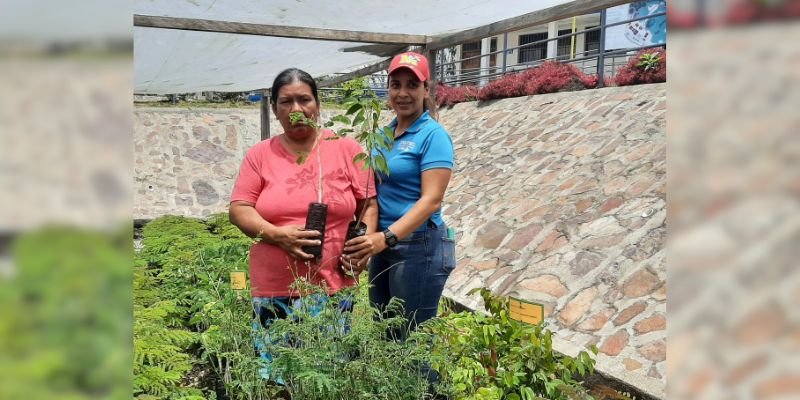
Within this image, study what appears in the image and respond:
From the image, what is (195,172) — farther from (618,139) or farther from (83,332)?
(83,332)

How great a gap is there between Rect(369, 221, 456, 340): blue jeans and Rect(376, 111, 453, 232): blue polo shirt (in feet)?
0.17

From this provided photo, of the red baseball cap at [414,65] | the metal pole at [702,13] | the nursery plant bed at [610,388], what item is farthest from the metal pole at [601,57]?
the metal pole at [702,13]

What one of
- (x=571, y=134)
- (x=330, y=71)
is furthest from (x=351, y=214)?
(x=571, y=134)

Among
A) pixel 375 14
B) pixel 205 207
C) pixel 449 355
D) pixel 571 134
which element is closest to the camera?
pixel 449 355

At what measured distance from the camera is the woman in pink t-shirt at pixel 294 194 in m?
2.09

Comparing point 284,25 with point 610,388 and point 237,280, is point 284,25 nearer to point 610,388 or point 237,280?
point 237,280

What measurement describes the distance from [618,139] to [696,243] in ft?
21.3

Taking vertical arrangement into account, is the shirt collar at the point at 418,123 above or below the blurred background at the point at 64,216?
above

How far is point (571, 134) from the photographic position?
7.31m

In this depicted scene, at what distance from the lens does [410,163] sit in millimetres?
2068

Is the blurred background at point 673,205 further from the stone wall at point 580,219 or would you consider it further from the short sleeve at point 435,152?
the stone wall at point 580,219

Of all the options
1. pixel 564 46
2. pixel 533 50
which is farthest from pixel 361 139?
pixel 564 46

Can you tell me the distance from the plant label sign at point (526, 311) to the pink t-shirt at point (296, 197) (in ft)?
1.99

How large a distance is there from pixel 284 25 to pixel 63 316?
152 inches
